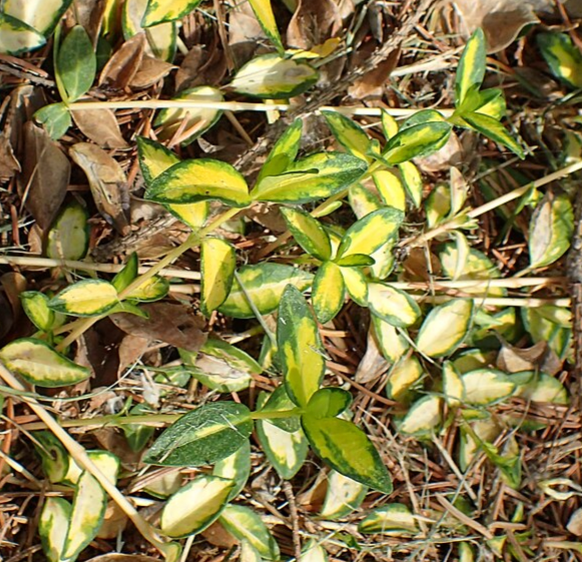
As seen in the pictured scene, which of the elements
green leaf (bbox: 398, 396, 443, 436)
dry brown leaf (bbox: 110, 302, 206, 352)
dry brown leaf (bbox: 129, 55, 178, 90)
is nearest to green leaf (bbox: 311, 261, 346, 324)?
dry brown leaf (bbox: 110, 302, 206, 352)

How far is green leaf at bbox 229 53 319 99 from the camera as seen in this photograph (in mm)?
1158

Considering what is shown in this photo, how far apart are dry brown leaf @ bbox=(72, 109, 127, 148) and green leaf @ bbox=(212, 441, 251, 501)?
52 cm

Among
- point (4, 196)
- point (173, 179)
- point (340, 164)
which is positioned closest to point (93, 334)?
point (4, 196)

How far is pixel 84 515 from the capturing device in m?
0.93

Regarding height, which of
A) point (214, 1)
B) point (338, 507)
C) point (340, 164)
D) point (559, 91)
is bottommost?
point (338, 507)

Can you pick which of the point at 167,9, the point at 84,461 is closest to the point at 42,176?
the point at 167,9

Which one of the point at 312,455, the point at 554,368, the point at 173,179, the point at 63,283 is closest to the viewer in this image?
the point at 173,179

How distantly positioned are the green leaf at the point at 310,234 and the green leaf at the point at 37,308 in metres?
0.36

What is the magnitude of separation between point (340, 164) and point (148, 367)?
455 millimetres

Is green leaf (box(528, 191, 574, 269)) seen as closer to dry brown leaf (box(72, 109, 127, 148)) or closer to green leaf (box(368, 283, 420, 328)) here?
green leaf (box(368, 283, 420, 328))

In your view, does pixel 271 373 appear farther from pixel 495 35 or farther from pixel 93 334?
pixel 495 35

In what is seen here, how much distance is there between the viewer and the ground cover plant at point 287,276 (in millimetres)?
955

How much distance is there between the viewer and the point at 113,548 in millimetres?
1070

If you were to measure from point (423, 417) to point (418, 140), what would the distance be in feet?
1.64
